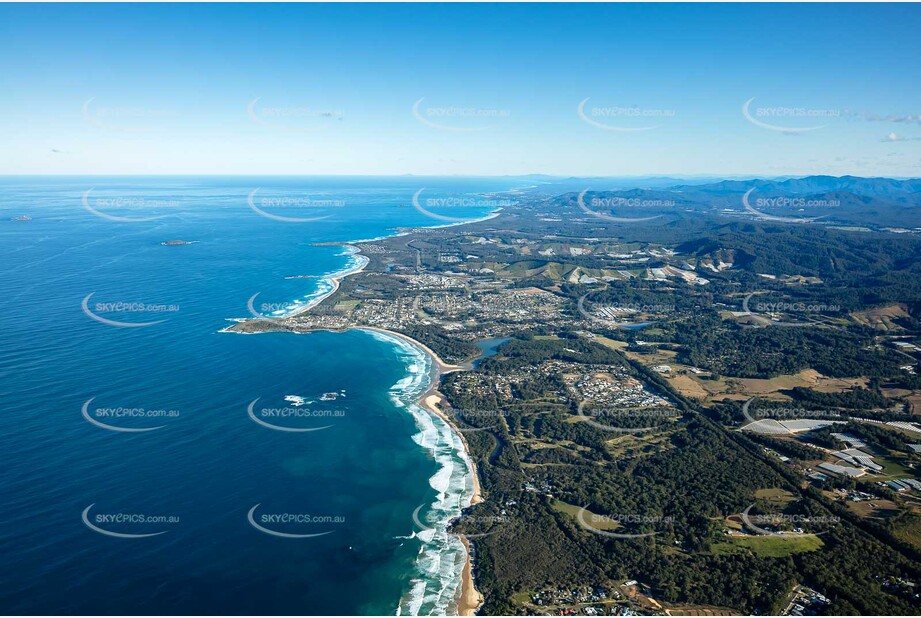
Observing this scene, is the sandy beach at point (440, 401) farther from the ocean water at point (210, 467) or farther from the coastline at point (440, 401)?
the ocean water at point (210, 467)

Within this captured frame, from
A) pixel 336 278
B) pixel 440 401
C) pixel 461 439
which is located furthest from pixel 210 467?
pixel 336 278

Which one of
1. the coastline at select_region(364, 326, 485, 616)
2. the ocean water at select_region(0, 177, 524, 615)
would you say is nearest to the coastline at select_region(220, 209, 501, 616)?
the coastline at select_region(364, 326, 485, 616)

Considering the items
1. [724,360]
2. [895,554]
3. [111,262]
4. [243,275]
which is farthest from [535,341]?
[111,262]

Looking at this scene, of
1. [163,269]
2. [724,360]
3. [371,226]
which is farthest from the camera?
[371,226]

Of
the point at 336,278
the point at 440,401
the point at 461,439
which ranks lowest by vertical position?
the point at 461,439

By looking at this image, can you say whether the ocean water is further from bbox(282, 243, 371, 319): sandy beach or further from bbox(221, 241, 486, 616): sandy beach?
bbox(282, 243, 371, 319): sandy beach

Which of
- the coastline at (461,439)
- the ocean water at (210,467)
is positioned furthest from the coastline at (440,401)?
the ocean water at (210,467)

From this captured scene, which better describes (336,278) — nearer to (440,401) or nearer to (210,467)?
(440,401)

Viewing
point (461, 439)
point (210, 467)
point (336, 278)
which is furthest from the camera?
point (336, 278)

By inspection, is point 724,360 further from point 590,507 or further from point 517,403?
point 590,507
